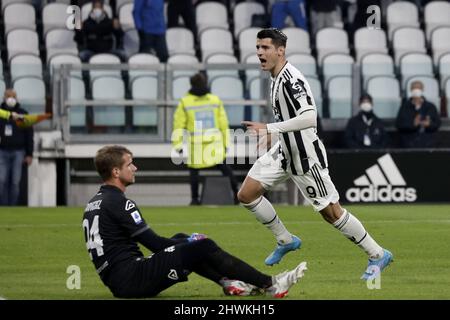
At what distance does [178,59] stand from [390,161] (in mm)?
4653

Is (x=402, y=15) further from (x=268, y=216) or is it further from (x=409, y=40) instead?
(x=268, y=216)

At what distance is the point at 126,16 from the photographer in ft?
86.3

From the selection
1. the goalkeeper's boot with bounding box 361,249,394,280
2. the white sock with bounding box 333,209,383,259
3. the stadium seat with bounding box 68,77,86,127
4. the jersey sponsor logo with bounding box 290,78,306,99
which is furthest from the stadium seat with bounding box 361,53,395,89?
the goalkeeper's boot with bounding box 361,249,394,280

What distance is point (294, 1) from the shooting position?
26.2m

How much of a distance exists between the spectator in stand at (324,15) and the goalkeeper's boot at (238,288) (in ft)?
56.2

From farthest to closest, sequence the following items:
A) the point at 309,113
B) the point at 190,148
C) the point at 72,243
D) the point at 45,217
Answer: the point at 190,148 → the point at 45,217 → the point at 72,243 → the point at 309,113

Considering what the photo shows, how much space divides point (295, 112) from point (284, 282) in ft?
7.79

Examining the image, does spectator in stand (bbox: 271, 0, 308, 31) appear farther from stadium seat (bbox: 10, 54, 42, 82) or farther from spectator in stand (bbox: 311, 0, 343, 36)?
stadium seat (bbox: 10, 54, 42, 82)

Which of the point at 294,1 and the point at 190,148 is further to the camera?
the point at 294,1

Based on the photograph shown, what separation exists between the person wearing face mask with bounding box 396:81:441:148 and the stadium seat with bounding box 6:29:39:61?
679 centimetres

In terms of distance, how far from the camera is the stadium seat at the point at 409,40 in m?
26.7

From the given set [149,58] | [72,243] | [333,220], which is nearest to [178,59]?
[149,58]

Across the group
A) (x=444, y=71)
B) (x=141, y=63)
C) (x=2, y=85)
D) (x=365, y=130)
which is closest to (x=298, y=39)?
(x=444, y=71)

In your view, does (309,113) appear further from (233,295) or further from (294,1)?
(294,1)
